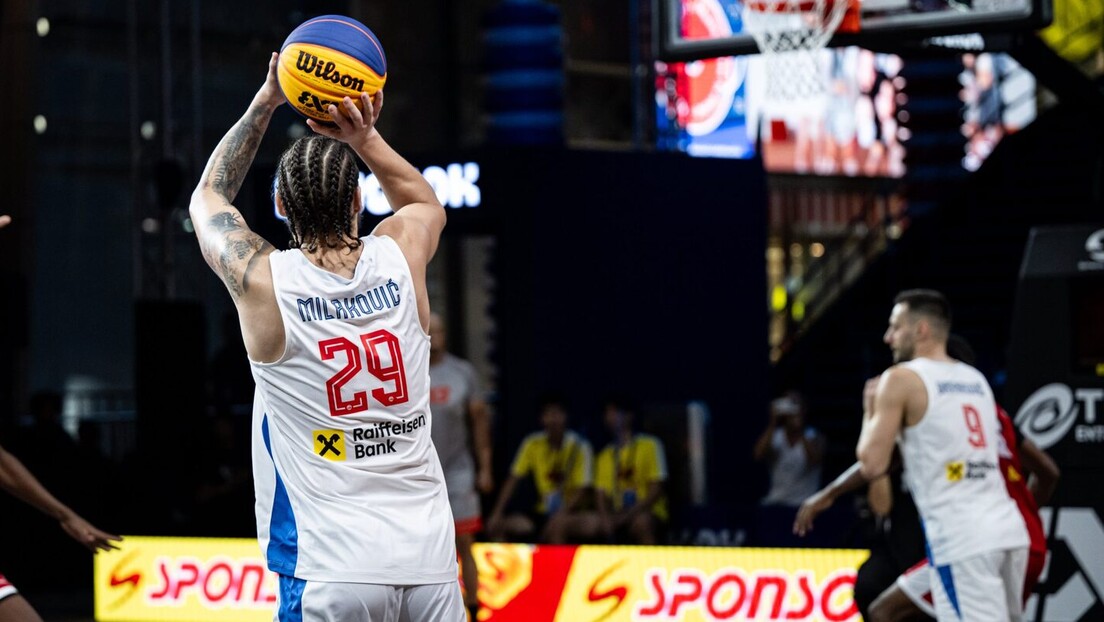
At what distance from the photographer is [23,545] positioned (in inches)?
544

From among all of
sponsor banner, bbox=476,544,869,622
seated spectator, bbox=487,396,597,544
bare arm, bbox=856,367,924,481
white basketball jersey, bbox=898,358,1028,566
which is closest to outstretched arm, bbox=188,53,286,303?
bare arm, bbox=856,367,924,481

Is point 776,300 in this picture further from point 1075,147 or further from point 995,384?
point 995,384

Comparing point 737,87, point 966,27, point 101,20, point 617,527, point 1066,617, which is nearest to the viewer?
point 1066,617

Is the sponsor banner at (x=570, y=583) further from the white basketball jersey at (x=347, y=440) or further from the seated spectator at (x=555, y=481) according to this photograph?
the white basketball jersey at (x=347, y=440)

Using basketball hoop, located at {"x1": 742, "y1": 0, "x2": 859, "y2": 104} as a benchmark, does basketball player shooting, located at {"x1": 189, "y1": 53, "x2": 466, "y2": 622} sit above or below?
below

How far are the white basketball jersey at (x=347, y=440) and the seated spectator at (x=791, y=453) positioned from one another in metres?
9.81

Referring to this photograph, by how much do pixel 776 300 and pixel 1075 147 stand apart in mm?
12789

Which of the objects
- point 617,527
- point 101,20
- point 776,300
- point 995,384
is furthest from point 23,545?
point 776,300

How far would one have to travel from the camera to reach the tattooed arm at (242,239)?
3.80m

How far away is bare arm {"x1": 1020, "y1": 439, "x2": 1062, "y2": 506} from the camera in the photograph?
7234 millimetres

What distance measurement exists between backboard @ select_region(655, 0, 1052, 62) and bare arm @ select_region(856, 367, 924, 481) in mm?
3527

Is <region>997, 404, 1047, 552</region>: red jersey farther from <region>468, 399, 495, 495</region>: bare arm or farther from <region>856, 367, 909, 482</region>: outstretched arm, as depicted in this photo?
<region>468, 399, 495, 495</region>: bare arm

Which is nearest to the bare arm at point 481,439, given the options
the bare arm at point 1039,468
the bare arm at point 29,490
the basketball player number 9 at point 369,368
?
the bare arm at point 1039,468

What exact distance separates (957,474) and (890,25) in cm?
397
